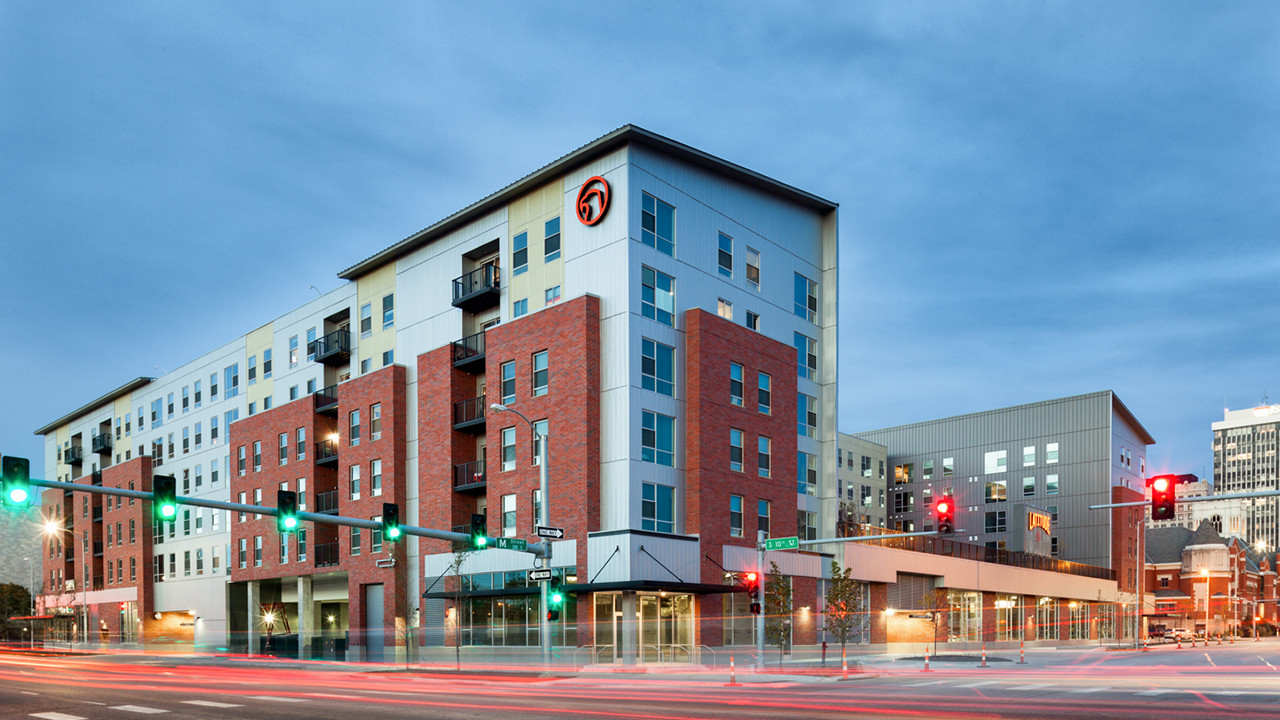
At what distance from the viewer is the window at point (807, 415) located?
194ft

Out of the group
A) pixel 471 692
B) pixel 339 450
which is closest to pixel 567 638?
pixel 471 692

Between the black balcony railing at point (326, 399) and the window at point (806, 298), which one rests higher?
the window at point (806, 298)

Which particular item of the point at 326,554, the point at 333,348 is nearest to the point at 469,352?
the point at 333,348

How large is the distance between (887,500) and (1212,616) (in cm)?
6002

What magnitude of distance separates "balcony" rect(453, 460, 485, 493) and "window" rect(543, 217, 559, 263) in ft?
36.2

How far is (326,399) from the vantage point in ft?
219

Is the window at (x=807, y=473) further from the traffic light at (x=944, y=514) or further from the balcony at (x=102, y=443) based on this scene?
the balcony at (x=102, y=443)

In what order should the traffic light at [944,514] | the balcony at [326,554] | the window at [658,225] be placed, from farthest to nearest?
the balcony at [326,554] < the window at [658,225] < the traffic light at [944,514]

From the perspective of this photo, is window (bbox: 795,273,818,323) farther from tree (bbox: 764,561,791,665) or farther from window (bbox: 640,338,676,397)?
tree (bbox: 764,561,791,665)

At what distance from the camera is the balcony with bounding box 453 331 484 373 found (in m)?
54.7

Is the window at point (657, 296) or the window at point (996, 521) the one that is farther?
the window at point (996, 521)

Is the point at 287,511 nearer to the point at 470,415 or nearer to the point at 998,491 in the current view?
the point at 470,415

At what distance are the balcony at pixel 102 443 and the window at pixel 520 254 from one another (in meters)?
63.5

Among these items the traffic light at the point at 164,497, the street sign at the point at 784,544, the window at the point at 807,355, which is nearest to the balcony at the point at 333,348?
the window at the point at 807,355
